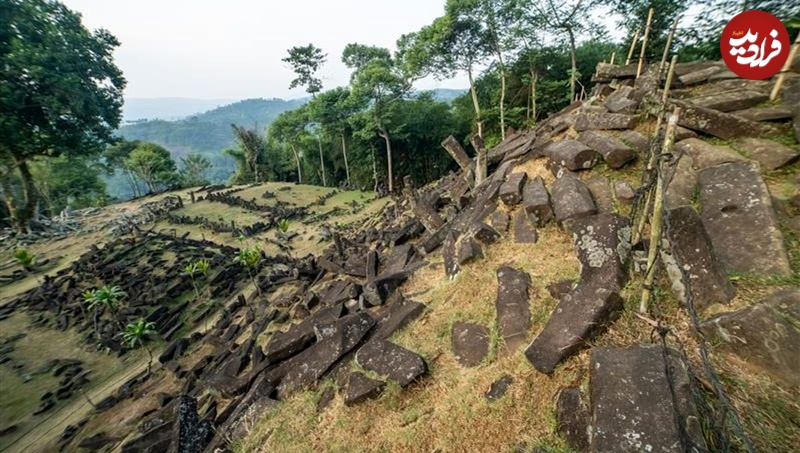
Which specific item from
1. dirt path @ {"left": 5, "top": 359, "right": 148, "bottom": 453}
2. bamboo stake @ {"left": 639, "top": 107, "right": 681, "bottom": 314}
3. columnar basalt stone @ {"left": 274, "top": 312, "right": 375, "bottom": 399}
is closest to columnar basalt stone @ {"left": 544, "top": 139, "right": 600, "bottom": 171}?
bamboo stake @ {"left": 639, "top": 107, "right": 681, "bottom": 314}

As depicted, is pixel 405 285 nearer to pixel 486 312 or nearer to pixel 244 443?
pixel 486 312

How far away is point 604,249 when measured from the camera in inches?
164

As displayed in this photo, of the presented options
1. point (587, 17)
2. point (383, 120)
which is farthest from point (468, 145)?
point (587, 17)

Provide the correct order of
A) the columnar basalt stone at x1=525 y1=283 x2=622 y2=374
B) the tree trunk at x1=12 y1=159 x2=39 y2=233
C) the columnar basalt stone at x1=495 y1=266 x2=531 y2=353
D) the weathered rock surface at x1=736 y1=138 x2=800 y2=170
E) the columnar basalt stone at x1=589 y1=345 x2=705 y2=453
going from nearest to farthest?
the columnar basalt stone at x1=589 y1=345 x2=705 y2=453 → the columnar basalt stone at x1=525 y1=283 x2=622 y2=374 → the columnar basalt stone at x1=495 y1=266 x2=531 y2=353 → the weathered rock surface at x1=736 y1=138 x2=800 y2=170 → the tree trunk at x1=12 y1=159 x2=39 y2=233

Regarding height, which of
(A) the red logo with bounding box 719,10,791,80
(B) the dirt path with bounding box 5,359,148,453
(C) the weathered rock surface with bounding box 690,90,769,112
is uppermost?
(A) the red logo with bounding box 719,10,791,80

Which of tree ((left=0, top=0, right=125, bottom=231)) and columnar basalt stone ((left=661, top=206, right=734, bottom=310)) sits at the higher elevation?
tree ((left=0, top=0, right=125, bottom=231))

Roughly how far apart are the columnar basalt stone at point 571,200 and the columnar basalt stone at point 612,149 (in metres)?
0.69

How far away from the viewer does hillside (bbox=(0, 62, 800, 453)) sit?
2.71 m

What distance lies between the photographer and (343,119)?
31.7 m

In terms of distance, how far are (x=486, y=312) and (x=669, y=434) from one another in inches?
103

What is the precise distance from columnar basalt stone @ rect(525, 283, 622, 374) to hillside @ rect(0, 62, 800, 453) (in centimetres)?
2

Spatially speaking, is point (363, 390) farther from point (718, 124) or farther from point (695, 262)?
point (718, 124)

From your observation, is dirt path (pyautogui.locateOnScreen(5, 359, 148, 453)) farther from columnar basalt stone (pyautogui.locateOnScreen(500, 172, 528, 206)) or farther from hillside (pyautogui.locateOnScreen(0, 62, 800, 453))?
columnar basalt stone (pyautogui.locateOnScreen(500, 172, 528, 206))

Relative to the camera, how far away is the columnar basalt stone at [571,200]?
500 cm
